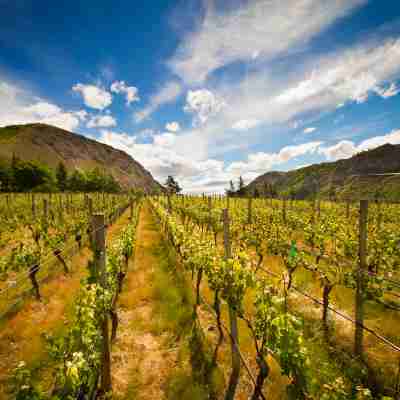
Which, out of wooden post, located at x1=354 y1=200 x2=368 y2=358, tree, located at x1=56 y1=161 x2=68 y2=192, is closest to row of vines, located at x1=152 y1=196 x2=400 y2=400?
wooden post, located at x1=354 y1=200 x2=368 y2=358

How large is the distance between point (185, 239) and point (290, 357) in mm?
5858

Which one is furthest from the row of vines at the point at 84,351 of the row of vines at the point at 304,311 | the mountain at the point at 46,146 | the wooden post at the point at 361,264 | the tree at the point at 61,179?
the mountain at the point at 46,146

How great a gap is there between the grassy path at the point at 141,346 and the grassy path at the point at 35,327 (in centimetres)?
163

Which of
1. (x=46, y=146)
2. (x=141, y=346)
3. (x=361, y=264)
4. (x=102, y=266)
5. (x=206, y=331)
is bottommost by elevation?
(x=141, y=346)

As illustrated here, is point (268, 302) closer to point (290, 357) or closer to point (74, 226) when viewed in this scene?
point (290, 357)

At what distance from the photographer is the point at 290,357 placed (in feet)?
9.83

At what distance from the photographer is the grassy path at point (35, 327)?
5.18 meters

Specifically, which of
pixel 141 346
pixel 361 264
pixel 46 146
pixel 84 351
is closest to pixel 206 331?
pixel 141 346

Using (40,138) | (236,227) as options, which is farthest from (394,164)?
(40,138)

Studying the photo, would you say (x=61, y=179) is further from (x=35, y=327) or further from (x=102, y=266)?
(x=102, y=266)

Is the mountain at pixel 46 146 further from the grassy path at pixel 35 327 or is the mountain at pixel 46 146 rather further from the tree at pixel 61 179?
the grassy path at pixel 35 327

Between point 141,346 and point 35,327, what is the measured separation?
3.37m

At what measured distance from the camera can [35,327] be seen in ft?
20.7

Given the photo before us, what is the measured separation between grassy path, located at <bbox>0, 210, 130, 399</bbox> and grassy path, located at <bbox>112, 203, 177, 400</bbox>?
1.63 m
